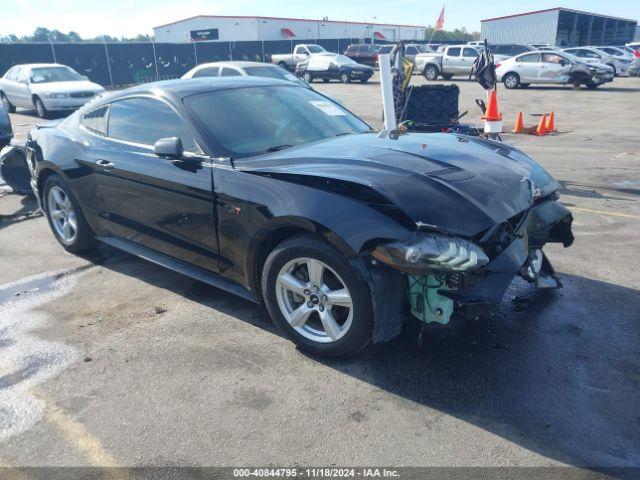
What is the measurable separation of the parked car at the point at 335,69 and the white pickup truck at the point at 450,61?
359cm

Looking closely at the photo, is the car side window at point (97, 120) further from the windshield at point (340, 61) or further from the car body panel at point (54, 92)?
the windshield at point (340, 61)

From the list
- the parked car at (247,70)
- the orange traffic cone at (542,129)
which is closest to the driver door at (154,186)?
the parked car at (247,70)

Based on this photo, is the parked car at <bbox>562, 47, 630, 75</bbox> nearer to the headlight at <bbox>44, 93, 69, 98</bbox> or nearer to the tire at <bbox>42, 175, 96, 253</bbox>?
the headlight at <bbox>44, 93, 69, 98</bbox>

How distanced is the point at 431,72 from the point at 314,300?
3034 centimetres

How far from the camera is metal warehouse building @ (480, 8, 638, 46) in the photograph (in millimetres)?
52656

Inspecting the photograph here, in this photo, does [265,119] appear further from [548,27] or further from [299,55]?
[548,27]

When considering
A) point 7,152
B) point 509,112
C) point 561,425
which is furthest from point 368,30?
point 561,425

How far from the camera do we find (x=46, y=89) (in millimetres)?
16312

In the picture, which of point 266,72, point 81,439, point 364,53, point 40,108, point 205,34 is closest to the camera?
point 81,439

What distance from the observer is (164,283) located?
4.76m

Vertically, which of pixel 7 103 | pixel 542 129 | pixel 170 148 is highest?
pixel 170 148

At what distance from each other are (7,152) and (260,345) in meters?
5.57

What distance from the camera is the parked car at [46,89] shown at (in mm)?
16234

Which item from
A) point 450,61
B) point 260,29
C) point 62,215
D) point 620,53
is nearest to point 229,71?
point 62,215
